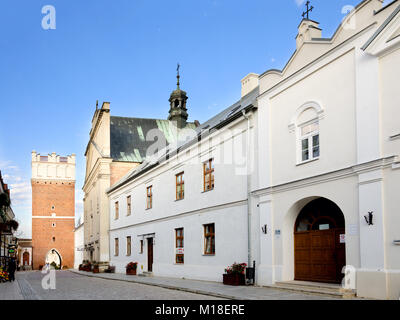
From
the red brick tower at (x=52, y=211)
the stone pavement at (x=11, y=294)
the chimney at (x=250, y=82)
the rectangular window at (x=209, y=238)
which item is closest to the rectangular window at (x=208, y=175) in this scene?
the rectangular window at (x=209, y=238)

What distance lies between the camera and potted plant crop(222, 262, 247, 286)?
1712 cm

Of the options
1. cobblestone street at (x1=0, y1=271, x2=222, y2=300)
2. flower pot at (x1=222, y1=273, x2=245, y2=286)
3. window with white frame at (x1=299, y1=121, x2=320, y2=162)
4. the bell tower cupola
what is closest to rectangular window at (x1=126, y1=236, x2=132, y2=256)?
cobblestone street at (x1=0, y1=271, x2=222, y2=300)

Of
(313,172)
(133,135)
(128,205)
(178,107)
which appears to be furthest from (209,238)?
(178,107)

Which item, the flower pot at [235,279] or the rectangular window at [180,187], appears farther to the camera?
the rectangular window at [180,187]

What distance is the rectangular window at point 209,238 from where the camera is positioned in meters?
21.0

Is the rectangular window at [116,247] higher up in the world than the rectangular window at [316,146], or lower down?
lower down

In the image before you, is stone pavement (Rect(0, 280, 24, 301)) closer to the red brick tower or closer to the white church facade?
the white church facade

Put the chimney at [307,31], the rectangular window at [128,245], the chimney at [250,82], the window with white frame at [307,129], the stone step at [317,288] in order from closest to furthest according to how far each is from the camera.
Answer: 1. the stone step at [317,288]
2. the window with white frame at [307,129]
3. the chimney at [307,31]
4. the chimney at [250,82]
5. the rectangular window at [128,245]

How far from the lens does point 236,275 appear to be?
17.2 metres

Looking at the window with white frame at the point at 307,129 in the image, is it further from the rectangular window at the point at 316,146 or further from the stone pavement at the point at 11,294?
the stone pavement at the point at 11,294

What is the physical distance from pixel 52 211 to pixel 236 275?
178ft

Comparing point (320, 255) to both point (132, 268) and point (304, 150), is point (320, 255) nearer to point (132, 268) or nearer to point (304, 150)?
point (304, 150)

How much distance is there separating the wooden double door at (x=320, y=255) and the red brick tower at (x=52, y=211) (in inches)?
2151

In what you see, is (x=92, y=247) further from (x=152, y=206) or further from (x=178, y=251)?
(x=178, y=251)
